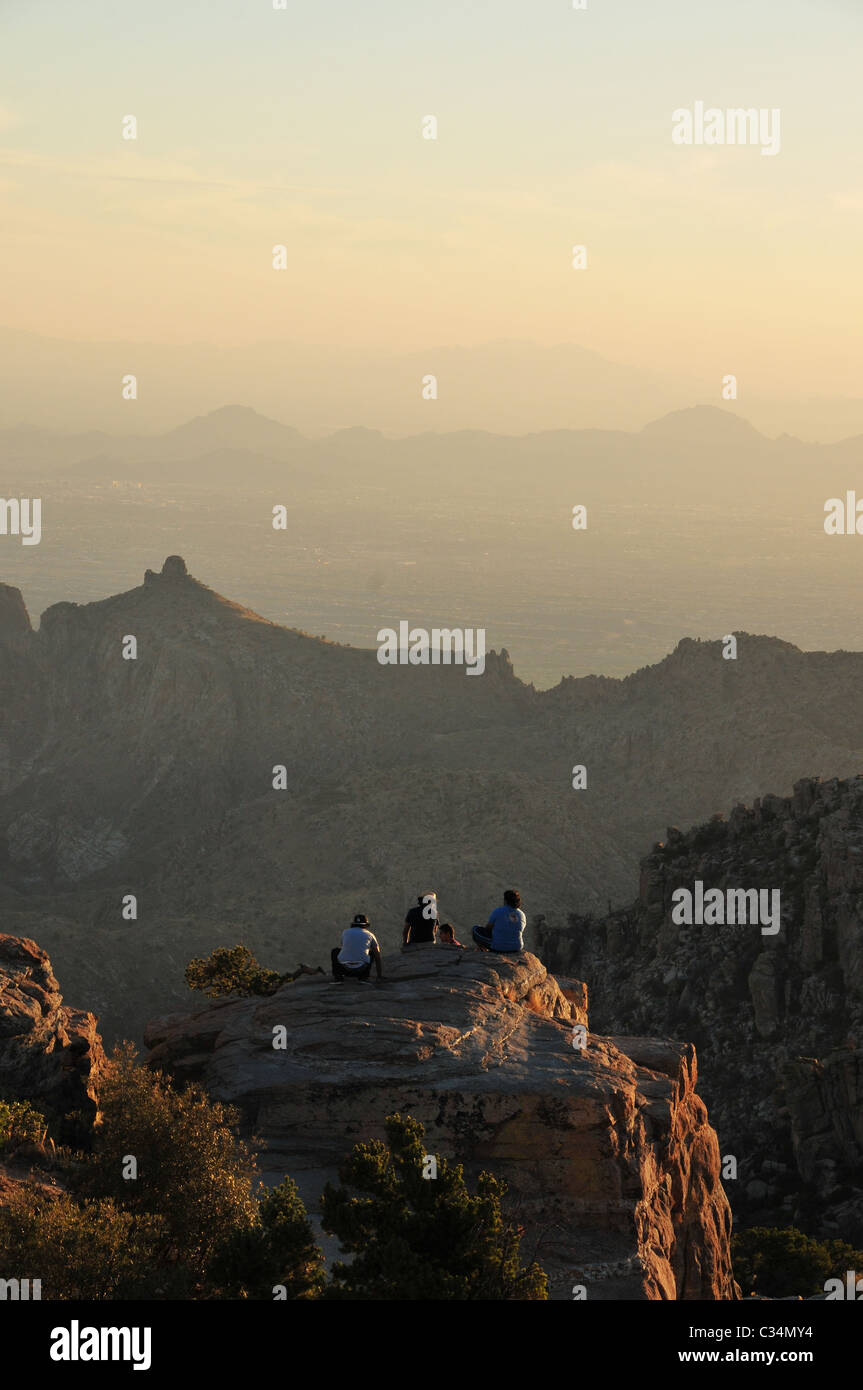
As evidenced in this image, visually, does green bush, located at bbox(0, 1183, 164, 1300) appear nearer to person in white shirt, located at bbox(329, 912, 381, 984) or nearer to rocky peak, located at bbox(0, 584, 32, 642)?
person in white shirt, located at bbox(329, 912, 381, 984)

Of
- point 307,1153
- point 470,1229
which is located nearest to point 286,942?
point 307,1153

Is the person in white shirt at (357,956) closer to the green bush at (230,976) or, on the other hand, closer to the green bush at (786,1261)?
the green bush at (230,976)

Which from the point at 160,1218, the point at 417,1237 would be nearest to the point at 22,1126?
the point at 160,1218

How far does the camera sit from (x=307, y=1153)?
2492 cm

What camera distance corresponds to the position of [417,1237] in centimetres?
1842

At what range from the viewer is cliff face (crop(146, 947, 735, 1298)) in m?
24.1

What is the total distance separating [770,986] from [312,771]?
73.2 metres

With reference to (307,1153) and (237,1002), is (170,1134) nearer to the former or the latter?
(307,1153)

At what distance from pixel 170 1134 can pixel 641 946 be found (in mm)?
46948

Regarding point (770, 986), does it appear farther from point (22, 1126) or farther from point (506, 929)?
point (22, 1126)

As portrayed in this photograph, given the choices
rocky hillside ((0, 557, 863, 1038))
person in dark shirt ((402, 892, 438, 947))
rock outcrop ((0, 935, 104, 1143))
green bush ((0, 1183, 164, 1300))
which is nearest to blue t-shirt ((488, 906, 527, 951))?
person in dark shirt ((402, 892, 438, 947))

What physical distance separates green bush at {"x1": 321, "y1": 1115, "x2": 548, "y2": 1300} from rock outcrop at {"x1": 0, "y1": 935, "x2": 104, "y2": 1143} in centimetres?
838

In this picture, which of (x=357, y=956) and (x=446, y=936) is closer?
(x=357, y=956)
